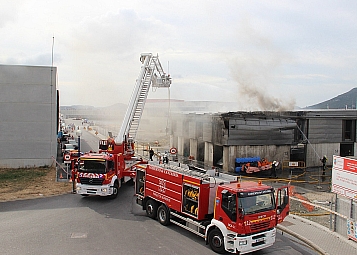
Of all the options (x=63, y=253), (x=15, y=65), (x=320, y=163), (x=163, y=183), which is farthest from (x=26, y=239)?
(x=320, y=163)

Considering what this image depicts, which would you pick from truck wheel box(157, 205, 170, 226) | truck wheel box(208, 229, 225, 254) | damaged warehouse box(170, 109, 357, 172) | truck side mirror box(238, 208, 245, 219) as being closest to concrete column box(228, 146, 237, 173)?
damaged warehouse box(170, 109, 357, 172)

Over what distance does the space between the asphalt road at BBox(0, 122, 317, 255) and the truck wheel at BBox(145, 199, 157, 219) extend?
0.76 ft

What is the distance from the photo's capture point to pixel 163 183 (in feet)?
39.8

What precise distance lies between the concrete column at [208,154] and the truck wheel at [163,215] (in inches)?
596

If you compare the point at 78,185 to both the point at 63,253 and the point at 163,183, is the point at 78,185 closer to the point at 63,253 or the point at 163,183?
the point at 163,183

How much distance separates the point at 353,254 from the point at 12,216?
37.8ft

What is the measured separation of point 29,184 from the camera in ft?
63.4

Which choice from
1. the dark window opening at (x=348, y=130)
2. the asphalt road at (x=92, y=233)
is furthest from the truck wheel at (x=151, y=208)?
the dark window opening at (x=348, y=130)

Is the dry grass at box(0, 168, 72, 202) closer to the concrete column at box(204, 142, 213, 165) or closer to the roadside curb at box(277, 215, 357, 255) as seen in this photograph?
the roadside curb at box(277, 215, 357, 255)

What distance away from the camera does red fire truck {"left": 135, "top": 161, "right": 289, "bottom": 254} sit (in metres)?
9.23

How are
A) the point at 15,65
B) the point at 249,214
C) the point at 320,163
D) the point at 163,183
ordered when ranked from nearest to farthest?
1. the point at 249,214
2. the point at 163,183
3. the point at 15,65
4. the point at 320,163

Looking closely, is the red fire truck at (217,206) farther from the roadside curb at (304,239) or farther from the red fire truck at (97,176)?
the red fire truck at (97,176)

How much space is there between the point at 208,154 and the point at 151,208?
15.3 metres

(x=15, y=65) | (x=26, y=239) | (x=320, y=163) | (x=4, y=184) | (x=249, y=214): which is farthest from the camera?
(x=320, y=163)
